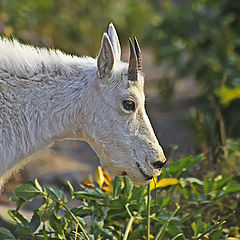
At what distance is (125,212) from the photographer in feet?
13.3

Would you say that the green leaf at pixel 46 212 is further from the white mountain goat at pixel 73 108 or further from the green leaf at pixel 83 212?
the white mountain goat at pixel 73 108

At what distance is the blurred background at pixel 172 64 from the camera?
5.98 meters

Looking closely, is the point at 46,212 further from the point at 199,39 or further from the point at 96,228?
the point at 199,39

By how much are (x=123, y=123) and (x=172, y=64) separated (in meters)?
5.40

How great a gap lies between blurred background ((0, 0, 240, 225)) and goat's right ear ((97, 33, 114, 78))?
1757 mm

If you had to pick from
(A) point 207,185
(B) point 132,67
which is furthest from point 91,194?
(B) point 132,67

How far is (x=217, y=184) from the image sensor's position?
443 centimetres

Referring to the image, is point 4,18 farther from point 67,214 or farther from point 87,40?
point 67,214

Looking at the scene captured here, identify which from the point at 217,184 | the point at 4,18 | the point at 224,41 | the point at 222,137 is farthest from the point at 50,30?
the point at 217,184

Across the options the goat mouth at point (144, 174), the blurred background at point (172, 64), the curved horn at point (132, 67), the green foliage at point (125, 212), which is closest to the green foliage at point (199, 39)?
the blurred background at point (172, 64)

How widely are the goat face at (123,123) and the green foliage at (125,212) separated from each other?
10.9 inches

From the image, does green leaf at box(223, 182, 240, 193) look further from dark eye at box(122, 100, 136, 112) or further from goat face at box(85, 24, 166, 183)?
dark eye at box(122, 100, 136, 112)

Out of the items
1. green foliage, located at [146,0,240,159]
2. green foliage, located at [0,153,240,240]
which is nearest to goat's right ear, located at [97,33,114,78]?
green foliage, located at [0,153,240,240]

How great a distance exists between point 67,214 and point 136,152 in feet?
2.34
